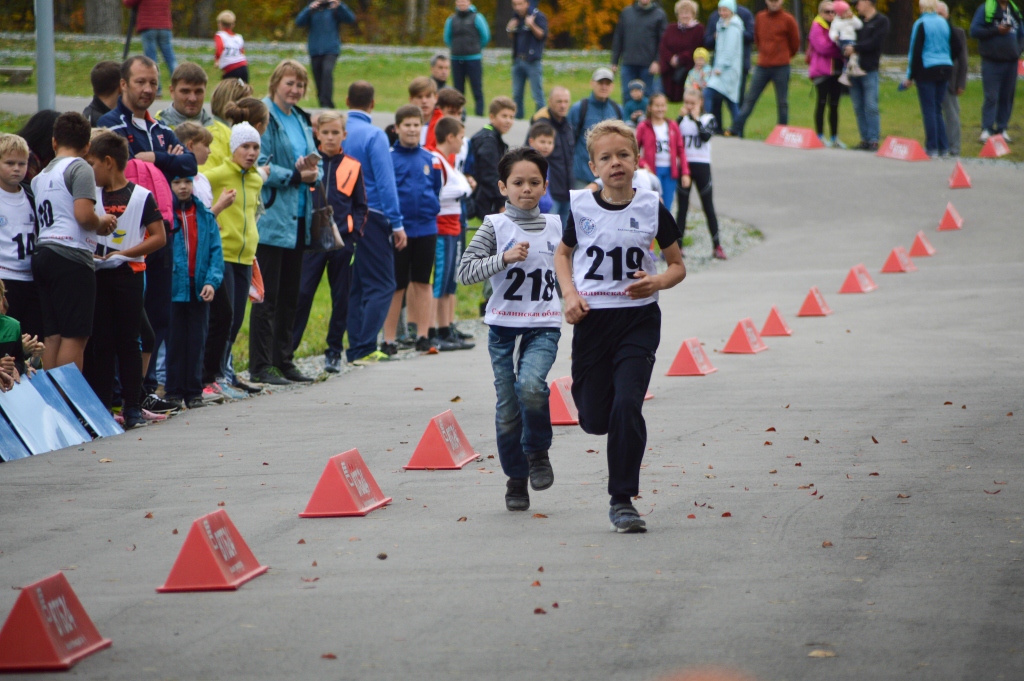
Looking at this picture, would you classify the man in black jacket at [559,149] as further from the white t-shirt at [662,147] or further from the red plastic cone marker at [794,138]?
the red plastic cone marker at [794,138]

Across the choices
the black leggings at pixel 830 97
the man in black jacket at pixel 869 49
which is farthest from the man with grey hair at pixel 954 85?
the black leggings at pixel 830 97

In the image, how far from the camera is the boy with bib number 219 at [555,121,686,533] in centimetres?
616

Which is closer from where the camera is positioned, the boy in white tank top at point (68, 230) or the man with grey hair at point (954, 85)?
the boy in white tank top at point (68, 230)

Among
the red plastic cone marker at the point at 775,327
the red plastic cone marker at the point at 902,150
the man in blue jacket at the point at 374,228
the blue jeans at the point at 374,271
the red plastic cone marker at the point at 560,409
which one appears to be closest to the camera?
the red plastic cone marker at the point at 560,409

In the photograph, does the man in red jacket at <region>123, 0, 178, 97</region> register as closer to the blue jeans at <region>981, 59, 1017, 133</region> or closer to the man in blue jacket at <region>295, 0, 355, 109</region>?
the man in blue jacket at <region>295, 0, 355, 109</region>

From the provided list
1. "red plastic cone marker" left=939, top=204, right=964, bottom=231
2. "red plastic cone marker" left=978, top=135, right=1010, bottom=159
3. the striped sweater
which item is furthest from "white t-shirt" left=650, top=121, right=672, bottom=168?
the striped sweater

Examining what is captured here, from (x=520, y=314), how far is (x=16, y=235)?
13.5 feet

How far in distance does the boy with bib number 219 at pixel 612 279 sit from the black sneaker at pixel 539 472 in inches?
14.1

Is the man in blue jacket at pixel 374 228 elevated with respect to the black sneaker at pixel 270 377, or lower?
elevated

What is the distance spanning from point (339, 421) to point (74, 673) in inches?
199

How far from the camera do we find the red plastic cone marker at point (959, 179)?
876 inches

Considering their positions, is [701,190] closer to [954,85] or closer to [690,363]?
[690,363]

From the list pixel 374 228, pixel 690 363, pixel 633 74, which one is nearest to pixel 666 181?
pixel 374 228

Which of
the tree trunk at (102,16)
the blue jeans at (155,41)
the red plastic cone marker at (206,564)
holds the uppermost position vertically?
the tree trunk at (102,16)
